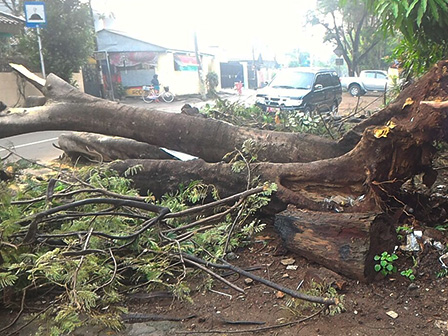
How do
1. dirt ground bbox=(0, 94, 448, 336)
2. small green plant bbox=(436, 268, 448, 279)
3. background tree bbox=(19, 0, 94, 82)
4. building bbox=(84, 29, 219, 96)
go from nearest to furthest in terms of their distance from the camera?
dirt ground bbox=(0, 94, 448, 336) < small green plant bbox=(436, 268, 448, 279) < background tree bbox=(19, 0, 94, 82) < building bbox=(84, 29, 219, 96)

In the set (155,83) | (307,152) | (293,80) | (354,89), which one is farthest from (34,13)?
(354,89)

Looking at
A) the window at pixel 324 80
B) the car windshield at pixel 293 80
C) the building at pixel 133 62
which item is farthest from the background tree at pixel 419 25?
the building at pixel 133 62

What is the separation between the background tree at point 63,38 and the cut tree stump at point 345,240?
18039mm

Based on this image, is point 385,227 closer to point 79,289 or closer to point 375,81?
point 79,289

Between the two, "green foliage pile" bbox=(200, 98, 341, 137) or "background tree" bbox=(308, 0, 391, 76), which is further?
"background tree" bbox=(308, 0, 391, 76)

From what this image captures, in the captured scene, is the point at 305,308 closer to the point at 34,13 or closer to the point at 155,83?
the point at 34,13

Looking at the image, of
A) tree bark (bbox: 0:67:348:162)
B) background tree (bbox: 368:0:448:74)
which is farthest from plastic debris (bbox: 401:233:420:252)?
background tree (bbox: 368:0:448:74)

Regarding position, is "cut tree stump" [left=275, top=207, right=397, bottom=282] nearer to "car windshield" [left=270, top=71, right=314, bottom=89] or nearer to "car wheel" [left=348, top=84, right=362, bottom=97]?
"car windshield" [left=270, top=71, right=314, bottom=89]

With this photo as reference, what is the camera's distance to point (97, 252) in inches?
107

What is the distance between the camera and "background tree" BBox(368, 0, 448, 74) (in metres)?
3.48

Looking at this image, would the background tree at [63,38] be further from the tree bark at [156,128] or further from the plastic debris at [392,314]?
the plastic debris at [392,314]

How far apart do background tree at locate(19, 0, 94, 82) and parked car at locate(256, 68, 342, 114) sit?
991 cm

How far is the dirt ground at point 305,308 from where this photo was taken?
2.40 m

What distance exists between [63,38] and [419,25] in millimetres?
17748
